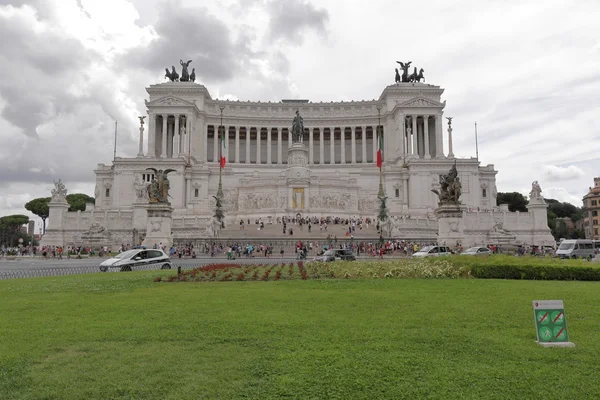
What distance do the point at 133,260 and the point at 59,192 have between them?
132ft

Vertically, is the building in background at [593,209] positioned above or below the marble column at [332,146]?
below

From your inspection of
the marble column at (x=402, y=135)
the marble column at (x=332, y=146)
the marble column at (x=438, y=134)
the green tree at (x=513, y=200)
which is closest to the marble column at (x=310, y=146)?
the marble column at (x=332, y=146)

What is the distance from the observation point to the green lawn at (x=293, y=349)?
613 cm

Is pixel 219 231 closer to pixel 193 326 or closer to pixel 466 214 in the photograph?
pixel 466 214

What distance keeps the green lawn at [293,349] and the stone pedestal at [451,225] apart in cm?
2552

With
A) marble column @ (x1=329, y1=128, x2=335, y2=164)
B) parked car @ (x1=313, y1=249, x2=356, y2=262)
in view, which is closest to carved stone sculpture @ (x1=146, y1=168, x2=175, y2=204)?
parked car @ (x1=313, y1=249, x2=356, y2=262)

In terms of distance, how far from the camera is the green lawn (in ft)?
20.1

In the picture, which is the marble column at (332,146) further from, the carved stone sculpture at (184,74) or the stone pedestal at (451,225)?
the stone pedestal at (451,225)

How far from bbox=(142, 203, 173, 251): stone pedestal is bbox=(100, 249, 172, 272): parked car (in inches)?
474

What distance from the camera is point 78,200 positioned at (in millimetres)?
108375

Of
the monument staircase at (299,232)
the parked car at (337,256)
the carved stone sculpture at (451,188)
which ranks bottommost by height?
the parked car at (337,256)

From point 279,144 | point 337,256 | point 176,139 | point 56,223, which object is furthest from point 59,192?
point 279,144

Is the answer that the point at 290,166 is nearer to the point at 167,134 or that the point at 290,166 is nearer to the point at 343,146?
the point at 343,146

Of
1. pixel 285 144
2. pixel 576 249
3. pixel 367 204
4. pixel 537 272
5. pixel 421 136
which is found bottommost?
pixel 537 272
